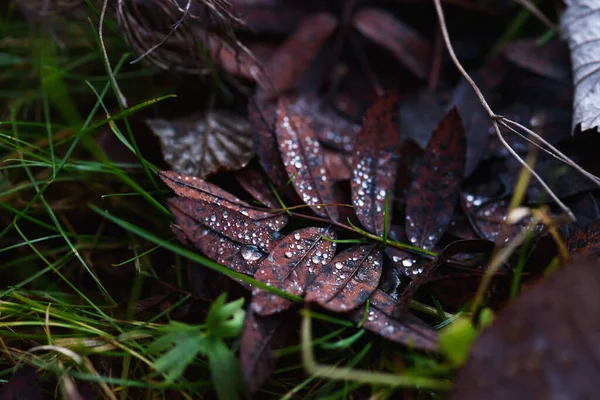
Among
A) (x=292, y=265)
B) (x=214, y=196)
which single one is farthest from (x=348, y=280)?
(x=214, y=196)

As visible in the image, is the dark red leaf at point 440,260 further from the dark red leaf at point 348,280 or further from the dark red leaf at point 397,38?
the dark red leaf at point 397,38

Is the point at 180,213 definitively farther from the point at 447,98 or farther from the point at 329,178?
the point at 447,98

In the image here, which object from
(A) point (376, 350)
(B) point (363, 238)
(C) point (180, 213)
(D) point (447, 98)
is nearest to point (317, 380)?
(A) point (376, 350)

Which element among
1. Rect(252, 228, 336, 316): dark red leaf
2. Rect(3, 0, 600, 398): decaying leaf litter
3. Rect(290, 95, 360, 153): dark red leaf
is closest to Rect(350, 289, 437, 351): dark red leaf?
Rect(3, 0, 600, 398): decaying leaf litter

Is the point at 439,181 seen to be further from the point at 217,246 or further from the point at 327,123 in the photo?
the point at 217,246

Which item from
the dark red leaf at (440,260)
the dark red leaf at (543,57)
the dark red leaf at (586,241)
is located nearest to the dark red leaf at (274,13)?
the dark red leaf at (543,57)

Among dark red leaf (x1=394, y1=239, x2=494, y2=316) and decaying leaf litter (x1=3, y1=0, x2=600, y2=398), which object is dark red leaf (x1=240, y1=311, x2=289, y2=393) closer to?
decaying leaf litter (x1=3, y1=0, x2=600, y2=398)
